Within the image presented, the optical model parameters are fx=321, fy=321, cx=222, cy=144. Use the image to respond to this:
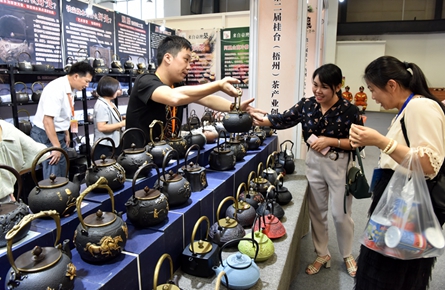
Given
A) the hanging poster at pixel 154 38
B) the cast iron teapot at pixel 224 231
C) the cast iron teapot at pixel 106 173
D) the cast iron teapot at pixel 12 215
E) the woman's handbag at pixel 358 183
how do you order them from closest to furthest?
the cast iron teapot at pixel 12 215 → the cast iron teapot at pixel 106 173 → the cast iron teapot at pixel 224 231 → the woman's handbag at pixel 358 183 → the hanging poster at pixel 154 38

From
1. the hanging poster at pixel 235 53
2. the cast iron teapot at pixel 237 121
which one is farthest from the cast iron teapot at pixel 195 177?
the hanging poster at pixel 235 53

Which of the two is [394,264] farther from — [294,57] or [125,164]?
[294,57]

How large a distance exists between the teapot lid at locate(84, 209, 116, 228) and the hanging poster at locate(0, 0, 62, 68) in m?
3.63

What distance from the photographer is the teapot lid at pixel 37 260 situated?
96 centimetres

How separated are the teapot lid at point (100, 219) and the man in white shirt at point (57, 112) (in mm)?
2211

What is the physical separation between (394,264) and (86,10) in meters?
5.42

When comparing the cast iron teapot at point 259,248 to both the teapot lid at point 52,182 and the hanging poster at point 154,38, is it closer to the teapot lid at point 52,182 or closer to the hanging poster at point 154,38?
the teapot lid at point 52,182

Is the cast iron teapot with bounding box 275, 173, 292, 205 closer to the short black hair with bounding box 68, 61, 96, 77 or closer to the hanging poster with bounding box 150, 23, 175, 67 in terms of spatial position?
the short black hair with bounding box 68, 61, 96, 77

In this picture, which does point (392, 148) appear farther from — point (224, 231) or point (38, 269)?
point (38, 269)

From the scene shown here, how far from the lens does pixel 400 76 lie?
1.52m

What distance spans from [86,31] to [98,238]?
4877mm

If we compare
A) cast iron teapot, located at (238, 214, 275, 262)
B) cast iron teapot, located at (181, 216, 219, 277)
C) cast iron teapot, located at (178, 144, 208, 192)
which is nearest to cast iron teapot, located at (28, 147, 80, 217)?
cast iron teapot, located at (181, 216, 219, 277)

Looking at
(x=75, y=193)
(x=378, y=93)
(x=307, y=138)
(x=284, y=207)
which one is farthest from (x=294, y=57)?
(x=75, y=193)

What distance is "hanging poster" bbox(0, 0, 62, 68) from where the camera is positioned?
3994 mm
